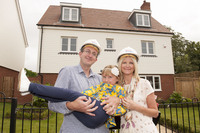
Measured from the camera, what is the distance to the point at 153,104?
2.03 m

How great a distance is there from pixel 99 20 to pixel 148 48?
613cm

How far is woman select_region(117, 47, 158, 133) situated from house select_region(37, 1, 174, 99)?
1001 cm

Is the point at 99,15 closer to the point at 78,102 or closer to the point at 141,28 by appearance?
the point at 141,28

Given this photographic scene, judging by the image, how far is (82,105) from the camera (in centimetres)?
155

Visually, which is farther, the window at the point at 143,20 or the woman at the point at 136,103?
the window at the point at 143,20

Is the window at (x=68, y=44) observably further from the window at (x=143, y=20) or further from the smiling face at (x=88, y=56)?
the smiling face at (x=88, y=56)

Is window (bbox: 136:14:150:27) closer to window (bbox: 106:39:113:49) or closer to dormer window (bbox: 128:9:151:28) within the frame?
dormer window (bbox: 128:9:151:28)

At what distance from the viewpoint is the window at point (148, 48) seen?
542 inches

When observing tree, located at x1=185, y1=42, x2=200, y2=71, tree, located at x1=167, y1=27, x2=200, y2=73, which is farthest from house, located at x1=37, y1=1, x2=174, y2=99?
tree, located at x1=185, y1=42, x2=200, y2=71

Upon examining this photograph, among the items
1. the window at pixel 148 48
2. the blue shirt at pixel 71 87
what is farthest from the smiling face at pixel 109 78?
the window at pixel 148 48

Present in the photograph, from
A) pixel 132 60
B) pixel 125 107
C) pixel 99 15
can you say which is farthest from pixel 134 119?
pixel 99 15

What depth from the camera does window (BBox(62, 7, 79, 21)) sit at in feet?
42.1

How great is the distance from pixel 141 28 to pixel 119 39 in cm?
317

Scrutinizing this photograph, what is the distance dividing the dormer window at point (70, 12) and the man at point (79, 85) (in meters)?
11.7
